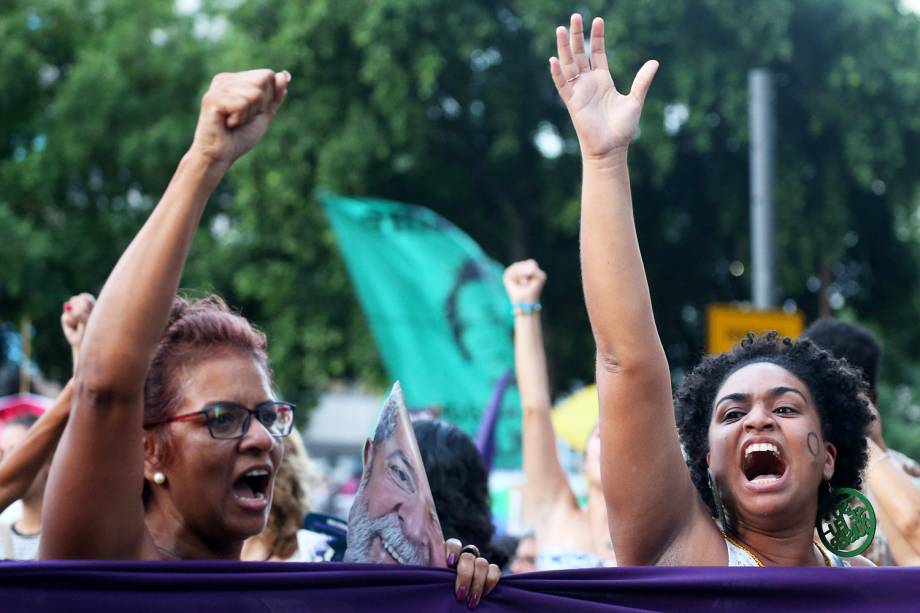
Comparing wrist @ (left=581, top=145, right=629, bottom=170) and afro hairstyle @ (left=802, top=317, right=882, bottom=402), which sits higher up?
wrist @ (left=581, top=145, right=629, bottom=170)

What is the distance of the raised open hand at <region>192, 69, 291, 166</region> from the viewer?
2.18 metres

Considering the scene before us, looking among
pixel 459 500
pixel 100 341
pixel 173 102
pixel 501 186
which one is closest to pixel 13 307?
pixel 173 102

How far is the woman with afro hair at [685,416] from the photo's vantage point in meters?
2.46

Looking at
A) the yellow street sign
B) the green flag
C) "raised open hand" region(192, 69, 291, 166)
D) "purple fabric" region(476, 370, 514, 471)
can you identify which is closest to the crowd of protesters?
"raised open hand" region(192, 69, 291, 166)

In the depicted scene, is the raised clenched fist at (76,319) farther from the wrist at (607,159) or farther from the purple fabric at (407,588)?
the wrist at (607,159)

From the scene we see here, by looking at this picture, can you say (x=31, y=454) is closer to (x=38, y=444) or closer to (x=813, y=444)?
(x=38, y=444)

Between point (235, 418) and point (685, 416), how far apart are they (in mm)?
1115

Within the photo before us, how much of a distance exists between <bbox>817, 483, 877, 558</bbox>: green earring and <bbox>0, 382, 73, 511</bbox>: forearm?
1884mm

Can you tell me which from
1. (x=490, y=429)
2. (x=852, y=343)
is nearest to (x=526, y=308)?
(x=852, y=343)

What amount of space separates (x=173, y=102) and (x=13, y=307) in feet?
12.2

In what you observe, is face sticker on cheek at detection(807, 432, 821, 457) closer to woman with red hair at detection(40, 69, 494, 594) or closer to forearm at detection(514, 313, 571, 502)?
woman with red hair at detection(40, 69, 494, 594)

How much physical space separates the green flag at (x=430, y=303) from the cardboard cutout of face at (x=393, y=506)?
7.16 meters

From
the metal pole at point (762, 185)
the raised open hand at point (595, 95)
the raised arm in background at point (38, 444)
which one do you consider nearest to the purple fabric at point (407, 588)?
the raised open hand at point (595, 95)

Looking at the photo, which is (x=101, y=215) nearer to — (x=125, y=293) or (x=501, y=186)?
(x=501, y=186)
